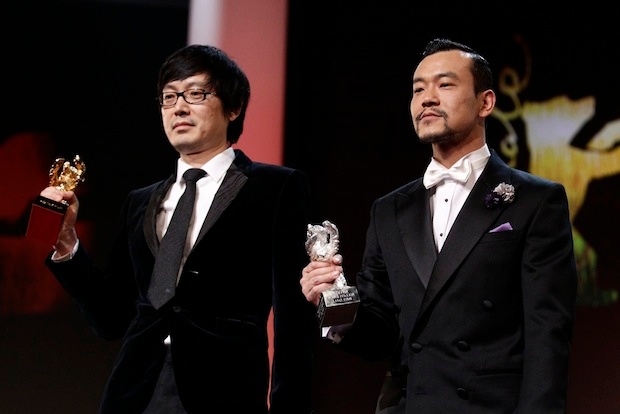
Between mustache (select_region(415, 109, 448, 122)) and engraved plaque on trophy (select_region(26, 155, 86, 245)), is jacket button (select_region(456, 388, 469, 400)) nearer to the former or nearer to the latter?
mustache (select_region(415, 109, 448, 122))

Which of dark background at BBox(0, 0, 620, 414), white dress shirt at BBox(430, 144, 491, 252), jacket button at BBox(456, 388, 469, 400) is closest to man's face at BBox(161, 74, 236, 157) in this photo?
white dress shirt at BBox(430, 144, 491, 252)

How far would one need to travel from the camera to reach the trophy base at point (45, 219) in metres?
2.19

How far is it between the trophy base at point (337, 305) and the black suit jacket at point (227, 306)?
363 mm

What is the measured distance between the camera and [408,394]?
77.8 inches

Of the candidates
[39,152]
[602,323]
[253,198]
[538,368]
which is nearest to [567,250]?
[538,368]

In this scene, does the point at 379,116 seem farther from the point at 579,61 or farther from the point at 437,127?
the point at 437,127

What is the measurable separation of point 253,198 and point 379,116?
1.48m

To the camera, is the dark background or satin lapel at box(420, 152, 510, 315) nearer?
satin lapel at box(420, 152, 510, 315)

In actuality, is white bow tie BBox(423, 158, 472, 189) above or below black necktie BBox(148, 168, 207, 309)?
above

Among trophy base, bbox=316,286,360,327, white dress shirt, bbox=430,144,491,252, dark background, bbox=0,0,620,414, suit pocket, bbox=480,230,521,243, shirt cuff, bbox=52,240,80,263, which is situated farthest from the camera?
dark background, bbox=0,0,620,414

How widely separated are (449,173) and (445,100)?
7.5 inches

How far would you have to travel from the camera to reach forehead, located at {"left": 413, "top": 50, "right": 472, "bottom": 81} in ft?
7.25

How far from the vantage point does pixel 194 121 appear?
2.38 meters

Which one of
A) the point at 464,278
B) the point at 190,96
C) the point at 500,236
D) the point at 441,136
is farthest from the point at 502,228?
the point at 190,96
